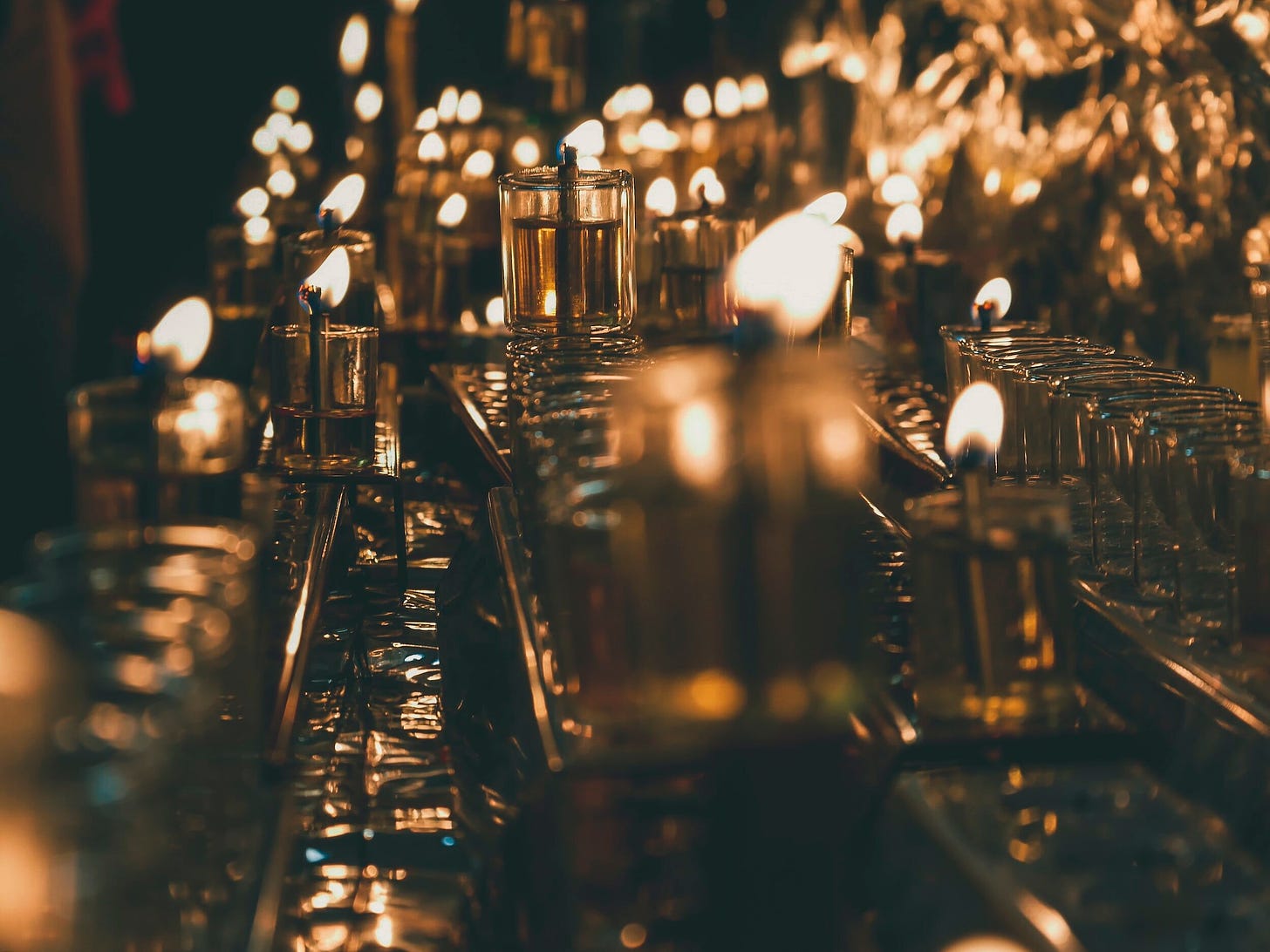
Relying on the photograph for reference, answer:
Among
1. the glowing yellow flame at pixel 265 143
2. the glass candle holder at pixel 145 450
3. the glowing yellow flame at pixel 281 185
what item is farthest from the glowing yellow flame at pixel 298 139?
the glass candle holder at pixel 145 450

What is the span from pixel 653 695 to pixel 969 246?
121 inches

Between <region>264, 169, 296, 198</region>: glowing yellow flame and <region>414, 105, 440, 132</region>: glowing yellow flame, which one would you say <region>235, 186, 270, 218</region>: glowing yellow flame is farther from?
<region>414, 105, 440, 132</region>: glowing yellow flame

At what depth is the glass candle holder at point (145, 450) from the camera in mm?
1037

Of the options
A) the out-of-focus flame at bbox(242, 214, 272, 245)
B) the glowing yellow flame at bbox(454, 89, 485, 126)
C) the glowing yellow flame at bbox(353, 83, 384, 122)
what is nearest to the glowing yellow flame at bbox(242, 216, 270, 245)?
the out-of-focus flame at bbox(242, 214, 272, 245)

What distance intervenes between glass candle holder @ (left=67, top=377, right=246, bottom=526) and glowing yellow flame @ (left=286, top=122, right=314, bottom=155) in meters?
3.37

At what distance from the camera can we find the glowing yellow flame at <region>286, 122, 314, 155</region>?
432 centimetres

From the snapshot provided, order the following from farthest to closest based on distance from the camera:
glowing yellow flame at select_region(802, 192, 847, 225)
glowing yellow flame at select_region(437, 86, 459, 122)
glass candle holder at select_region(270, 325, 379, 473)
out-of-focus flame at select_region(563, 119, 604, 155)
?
glowing yellow flame at select_region(437, 86, 459, 122) < out-of-focus flame at select_region(563, 119, 604, 155) < glowing yellow flame at select_region(802, 192, 847, 225) < glass candle holder at select_region(270, 325, 379, 473)

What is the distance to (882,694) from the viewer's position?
1.13 meters

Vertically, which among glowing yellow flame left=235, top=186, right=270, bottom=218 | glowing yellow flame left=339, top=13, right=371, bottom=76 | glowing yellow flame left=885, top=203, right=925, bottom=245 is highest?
glowing yellow flame left=339, top=13, right=371, bottom=76

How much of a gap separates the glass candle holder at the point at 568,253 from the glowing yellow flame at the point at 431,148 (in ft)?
5.93

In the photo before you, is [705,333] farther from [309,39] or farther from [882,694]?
[309,39]

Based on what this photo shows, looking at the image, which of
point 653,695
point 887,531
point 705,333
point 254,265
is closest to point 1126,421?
point 887,531

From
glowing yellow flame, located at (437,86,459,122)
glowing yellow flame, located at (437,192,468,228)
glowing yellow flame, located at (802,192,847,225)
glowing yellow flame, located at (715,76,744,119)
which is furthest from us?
glowing yellow flame, located at (715,76,744,119)

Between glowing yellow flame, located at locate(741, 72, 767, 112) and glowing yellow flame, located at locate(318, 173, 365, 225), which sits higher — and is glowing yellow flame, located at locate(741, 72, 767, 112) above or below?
above
